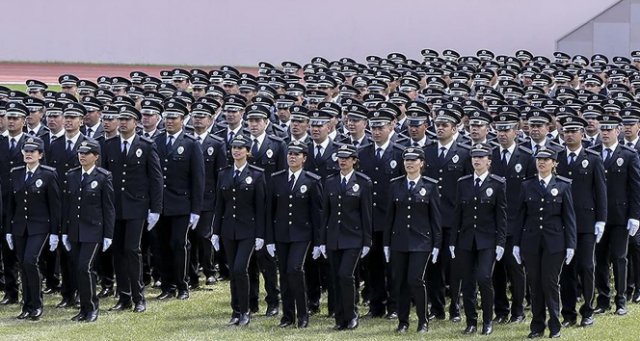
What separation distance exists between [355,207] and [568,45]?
1883 centimetres

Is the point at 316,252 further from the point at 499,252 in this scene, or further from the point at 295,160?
the point at 499,252

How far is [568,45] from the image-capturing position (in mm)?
32594

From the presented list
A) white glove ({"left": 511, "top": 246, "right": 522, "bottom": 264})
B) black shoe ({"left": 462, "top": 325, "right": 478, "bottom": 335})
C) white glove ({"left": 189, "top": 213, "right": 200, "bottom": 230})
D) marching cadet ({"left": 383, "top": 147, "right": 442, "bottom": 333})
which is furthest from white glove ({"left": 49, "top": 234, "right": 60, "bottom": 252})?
white glove ({"left": 511, "top": 246, "right": 522, "bottom": 264})

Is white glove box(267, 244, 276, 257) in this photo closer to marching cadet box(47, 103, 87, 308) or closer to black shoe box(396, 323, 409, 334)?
black shoe box(396, 323, 409, 334)

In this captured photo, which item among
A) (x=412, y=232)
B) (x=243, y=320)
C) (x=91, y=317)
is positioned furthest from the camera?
(x=91, y=317)

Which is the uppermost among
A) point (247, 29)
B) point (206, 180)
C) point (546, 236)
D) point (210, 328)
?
point (247, 29)

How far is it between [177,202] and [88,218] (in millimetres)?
1529

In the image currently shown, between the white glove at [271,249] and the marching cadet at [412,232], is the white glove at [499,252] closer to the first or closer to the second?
the marching cadet at [412,232]

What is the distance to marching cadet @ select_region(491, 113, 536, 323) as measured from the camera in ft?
49.2

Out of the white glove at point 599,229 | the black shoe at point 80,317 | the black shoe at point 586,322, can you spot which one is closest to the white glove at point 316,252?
the black shoe at point 80,317

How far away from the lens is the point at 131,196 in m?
15.9

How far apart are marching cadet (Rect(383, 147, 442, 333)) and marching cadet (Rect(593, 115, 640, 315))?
2.15m

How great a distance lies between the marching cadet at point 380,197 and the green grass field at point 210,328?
0.27m

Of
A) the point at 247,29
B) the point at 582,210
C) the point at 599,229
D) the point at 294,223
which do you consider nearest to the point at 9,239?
the point at 294,223
